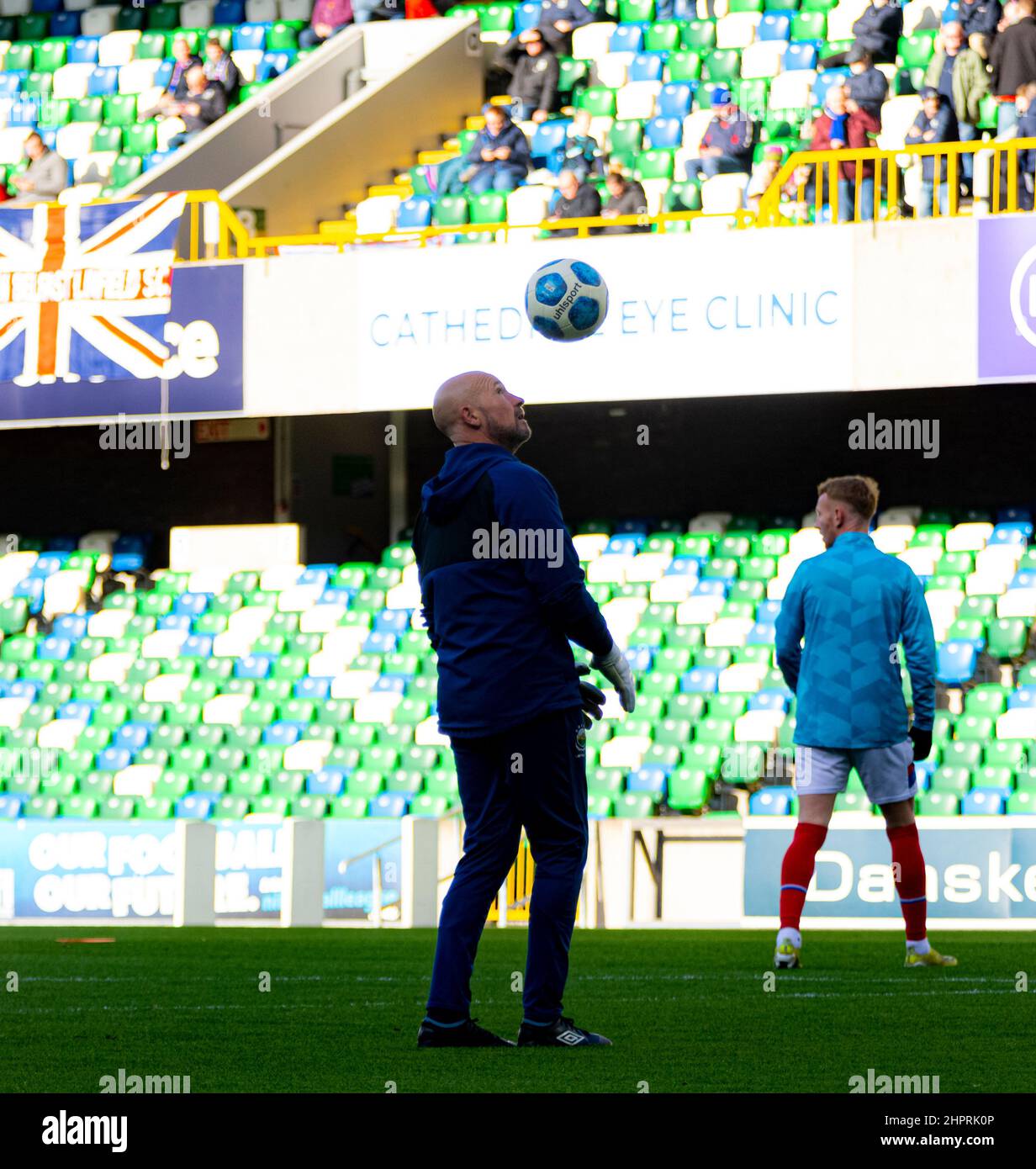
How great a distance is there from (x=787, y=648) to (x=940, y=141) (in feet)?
35.8

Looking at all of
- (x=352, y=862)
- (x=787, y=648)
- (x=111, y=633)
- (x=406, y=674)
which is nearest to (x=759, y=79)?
(x=406, y=674)

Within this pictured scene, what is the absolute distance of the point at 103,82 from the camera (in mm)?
25312

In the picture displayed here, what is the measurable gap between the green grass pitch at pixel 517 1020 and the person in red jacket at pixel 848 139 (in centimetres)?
915

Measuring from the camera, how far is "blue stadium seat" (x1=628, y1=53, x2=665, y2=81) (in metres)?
21.9

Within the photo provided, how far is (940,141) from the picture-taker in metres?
18.0

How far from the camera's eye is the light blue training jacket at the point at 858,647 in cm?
781

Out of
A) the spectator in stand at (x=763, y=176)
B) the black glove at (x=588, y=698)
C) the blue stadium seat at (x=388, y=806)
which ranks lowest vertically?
the blue stadium seat at (x=388, y=806)

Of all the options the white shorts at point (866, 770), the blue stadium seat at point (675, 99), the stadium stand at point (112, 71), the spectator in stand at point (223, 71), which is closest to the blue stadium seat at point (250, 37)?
the stadium stand at point (112, 71)

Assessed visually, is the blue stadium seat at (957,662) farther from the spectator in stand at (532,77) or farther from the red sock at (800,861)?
the red sock at (800,861)

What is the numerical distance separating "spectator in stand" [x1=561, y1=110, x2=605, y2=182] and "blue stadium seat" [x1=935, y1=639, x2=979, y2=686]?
5.61m

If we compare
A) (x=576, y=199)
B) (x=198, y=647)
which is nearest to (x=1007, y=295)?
(x=576, y=199)

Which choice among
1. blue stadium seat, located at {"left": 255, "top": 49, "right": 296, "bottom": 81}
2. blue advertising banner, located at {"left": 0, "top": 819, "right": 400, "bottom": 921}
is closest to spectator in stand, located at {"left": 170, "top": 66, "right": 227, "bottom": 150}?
blue stadium seat, located at {"left": 255, "top": 49, "right": 296, "bottom": 81}

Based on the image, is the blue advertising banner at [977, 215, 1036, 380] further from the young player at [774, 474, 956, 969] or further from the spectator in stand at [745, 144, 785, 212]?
the young player at [774, 474, 956, 969]
